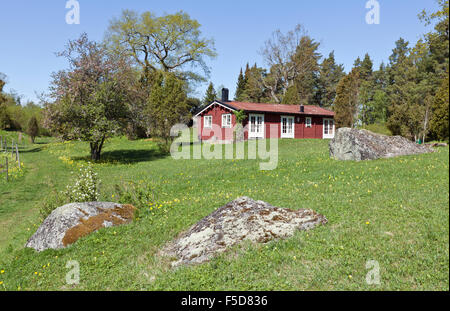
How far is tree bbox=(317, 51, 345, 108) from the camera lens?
6568cm

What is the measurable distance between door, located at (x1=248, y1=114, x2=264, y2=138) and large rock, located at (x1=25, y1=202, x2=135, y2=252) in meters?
23.7

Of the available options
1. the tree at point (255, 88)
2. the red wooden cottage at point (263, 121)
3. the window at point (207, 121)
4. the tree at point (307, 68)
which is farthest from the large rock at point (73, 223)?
the tree at point (255, 88)

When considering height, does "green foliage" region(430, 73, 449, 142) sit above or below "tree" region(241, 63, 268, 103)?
below

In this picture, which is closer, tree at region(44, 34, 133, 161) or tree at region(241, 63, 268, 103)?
tree at region(44, 34, 133, 161)

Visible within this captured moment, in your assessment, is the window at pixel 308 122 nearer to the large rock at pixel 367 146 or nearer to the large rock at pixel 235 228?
the large rock at pixel 367 146

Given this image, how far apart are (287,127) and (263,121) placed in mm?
3142

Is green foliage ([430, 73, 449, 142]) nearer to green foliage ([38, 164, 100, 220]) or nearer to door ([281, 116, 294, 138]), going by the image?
green foliage ([38, 164, 100, 220])

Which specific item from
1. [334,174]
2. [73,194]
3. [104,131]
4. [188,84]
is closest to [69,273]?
[73,194]

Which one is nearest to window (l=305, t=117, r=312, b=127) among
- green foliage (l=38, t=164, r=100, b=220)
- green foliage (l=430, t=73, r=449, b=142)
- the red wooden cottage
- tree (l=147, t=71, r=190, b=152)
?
the red wooden cottage

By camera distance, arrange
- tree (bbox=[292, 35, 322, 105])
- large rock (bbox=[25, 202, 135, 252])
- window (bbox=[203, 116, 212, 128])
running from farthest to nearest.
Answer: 1. tree (bbox=[292, 35, 322, 105])
2. window (bbox=[203, 116, 212, 128])
3. large rock (bbox=[25, 202, 135, 252])

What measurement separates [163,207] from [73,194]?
327 cm

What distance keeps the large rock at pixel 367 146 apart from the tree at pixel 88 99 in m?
15.5

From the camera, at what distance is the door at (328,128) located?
35156 millimetres

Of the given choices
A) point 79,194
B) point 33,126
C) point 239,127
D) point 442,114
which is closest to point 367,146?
point 79,194
